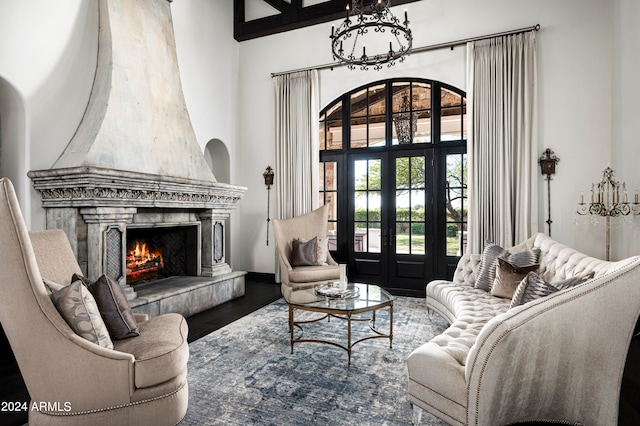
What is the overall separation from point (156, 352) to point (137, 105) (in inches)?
127

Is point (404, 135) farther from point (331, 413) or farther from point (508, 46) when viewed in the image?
point (331, 413)

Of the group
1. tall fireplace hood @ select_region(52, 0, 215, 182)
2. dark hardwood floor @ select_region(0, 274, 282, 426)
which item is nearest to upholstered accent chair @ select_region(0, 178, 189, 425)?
dark hardwood floor @ select_region(0, 274, 282, 426)

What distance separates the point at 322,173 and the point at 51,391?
4.93m

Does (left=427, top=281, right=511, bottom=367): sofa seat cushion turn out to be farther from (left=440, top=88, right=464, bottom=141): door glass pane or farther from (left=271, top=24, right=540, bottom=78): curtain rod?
(left=271, top=24, right=540, bottom=78): curtain rod

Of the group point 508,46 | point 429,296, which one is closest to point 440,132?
point 508,46

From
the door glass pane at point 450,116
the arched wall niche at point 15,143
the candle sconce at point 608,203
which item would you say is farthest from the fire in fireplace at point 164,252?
the candle sconce at point 608,203

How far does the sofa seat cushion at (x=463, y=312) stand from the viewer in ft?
7.34

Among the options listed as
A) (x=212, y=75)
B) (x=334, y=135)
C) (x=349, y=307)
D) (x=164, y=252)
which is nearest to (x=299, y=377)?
(x=349, y=307)

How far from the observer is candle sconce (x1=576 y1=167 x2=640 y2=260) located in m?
4.08

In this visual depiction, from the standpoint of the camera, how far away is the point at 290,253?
5.47 meters

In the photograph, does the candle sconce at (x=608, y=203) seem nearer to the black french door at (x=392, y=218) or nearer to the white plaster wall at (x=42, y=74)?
the black french door at (x=392, y=218)

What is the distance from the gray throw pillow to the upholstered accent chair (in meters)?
3.19

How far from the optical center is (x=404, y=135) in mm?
5746

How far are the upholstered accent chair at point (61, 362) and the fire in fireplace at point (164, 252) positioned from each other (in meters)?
3.06
